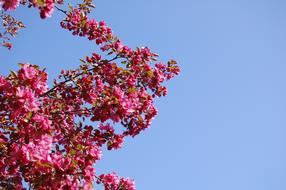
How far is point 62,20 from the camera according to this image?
22.2 feet

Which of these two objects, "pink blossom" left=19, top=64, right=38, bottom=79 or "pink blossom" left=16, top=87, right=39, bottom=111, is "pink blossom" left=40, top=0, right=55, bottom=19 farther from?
"pink blossom" left=16, top=87, right=39, bottom=111

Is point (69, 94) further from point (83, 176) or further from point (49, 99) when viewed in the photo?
point (83, 176)

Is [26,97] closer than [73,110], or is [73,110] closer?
[26,97]

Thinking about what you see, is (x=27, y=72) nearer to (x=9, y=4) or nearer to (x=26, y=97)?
(x=26, y=97)

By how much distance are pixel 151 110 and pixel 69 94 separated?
1.37 metres

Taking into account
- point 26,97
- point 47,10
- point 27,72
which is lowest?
point 26,97

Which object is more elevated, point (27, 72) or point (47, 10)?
point (47, 10)

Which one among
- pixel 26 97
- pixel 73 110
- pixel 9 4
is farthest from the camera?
pixel 73 110

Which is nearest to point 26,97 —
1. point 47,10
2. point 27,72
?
point 27,72

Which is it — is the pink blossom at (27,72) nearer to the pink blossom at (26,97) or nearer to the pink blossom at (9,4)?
the pink blossom at (26,97)

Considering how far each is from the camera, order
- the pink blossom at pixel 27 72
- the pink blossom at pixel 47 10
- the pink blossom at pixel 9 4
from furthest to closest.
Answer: the pink blossom at pixel 27 72
the pink blossom at pixel 47 10
the pink blossom at pixel 9 4

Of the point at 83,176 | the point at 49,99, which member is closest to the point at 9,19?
the point at 49,99

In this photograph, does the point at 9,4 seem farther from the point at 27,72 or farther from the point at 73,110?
the point at 73,110

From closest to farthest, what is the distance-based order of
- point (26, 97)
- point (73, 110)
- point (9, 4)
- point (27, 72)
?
1. point (9, 4)
2. point (26, 97)
3. point (27, 72)
4. point (73, 110)
